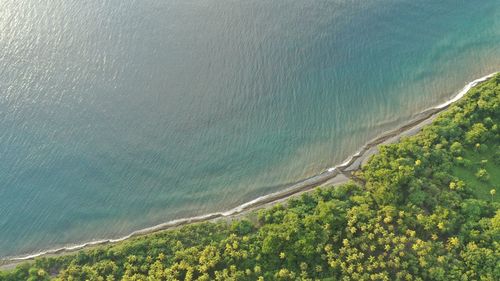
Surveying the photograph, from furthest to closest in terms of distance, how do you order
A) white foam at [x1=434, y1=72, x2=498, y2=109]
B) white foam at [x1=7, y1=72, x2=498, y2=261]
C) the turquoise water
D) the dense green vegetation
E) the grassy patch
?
white foam at [x1=434, y1=72, x2=498, y2=109]
the turquoise water
white foam at [x1=7, y1=72, x2=498, y2=261]
the grassy patch
the dense green vegetation

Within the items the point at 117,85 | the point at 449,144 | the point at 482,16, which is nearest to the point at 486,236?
the point at 449,144

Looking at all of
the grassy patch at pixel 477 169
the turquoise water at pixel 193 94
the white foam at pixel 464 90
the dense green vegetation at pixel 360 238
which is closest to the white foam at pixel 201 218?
the turquoise water at pixel 193 94

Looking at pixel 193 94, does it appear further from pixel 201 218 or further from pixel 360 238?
pixel 360 238

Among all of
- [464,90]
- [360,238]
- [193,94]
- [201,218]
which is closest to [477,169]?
[464,90]

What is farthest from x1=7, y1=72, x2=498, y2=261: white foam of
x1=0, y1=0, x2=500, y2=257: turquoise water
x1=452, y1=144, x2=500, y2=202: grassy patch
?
x1=452, y1=144, x2=500, y2=202: grassy patch

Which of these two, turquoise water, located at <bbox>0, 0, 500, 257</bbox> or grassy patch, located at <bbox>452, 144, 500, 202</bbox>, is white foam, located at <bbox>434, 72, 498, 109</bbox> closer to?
turquoise water, located at <bbox>0, 0, 500, 257</bbox>
